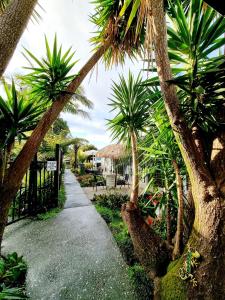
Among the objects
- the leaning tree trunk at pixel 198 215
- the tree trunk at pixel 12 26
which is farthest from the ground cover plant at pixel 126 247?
the tree trunk at pixel 12 26

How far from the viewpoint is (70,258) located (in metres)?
3.25

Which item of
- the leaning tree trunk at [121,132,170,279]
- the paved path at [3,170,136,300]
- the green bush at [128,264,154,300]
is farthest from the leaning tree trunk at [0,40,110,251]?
the green bush at [128,264,154,300]

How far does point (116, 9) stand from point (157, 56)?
1.49m

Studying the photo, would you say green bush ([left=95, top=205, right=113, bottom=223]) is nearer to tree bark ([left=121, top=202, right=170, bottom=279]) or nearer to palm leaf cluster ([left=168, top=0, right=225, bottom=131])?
tree bark ([left=121, top=202, right=170, bottom=279])

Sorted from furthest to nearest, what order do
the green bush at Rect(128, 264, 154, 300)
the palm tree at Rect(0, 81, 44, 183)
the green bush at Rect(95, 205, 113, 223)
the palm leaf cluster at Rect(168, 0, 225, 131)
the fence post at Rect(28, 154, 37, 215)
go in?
the green bush at Rect(95, 205, 113, 223) → the fence post at Rect(28, 154, 37, 215) → the green bush at Rect(128, 264, 154, 300) → the palm tree at Rect(0, 81, 44, 183) → the palm leaf cluster at Rect(168, 0, 225, 131)

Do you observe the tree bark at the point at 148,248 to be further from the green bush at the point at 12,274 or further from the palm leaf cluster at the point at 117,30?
the palm leaf cluster at the point at 117,30

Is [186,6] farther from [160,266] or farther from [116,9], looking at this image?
[160,266]

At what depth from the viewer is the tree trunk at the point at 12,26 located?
5.54 feet

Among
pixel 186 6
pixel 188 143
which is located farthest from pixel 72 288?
pixel 186 6

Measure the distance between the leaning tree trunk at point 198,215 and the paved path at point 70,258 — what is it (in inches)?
35.0

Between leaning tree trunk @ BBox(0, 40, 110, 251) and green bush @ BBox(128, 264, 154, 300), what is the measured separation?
1.89 metres

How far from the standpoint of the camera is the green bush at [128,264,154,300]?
241 centimetres

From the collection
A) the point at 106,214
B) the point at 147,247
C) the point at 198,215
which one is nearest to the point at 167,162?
the point at 198,215

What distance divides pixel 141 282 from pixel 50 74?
3.18 m
